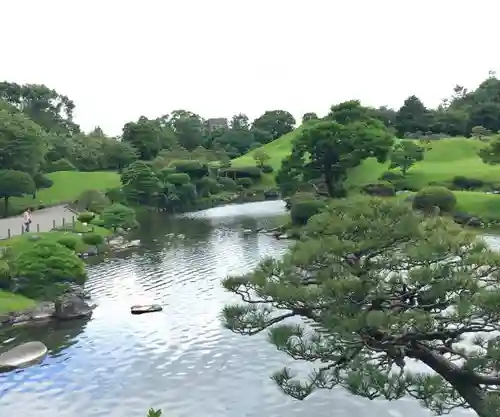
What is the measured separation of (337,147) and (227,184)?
2391 centimetres

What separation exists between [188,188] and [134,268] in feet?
104

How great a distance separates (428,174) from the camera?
54.5 m

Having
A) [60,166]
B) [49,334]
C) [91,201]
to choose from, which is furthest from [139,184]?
[49,334]

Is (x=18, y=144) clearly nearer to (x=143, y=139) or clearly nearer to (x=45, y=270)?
(x=45, y=270)

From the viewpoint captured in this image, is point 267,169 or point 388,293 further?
point 267,169

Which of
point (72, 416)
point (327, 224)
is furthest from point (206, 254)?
point (327, 224)

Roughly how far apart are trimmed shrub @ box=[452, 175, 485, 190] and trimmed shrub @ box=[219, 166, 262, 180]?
29815 millimetres

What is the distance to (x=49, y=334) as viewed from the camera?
21.6m

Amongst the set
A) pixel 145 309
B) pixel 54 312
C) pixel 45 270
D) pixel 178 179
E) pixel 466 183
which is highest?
pixel 178 179

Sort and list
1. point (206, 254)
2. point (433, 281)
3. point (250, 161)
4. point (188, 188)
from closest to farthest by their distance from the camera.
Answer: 1. point (433, 281)
2. point (206, 254)
3. point (188, 188)
4. point (250, 161)

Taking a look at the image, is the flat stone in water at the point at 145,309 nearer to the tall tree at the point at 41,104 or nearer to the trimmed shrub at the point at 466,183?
the trimmed shrub at the point at 466,183

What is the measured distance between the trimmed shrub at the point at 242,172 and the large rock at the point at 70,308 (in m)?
52.5

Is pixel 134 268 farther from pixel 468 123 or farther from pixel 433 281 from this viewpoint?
pixel 468 123

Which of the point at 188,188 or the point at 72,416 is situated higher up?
the point at 188,188
